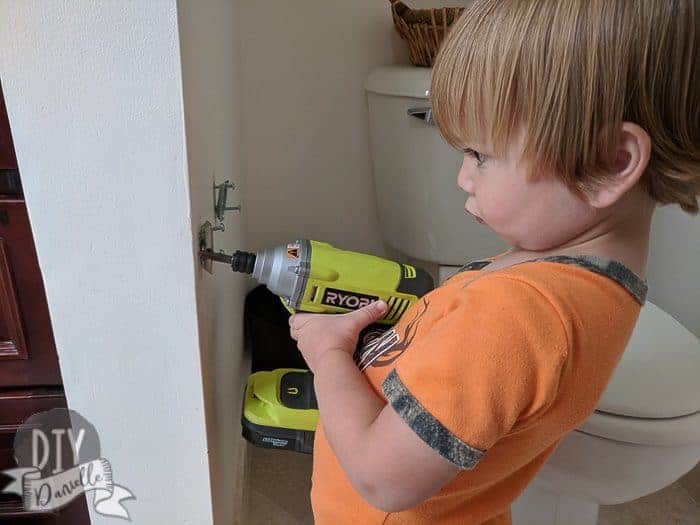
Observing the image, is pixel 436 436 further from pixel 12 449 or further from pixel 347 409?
pixel 12 449

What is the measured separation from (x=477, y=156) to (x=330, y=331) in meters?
0.22

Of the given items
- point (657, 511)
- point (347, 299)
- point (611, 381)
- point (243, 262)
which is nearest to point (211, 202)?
point (243, 262)

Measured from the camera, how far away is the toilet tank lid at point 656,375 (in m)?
0.75

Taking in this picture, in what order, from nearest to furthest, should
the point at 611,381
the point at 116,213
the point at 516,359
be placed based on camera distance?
1. the point at 516,359
2. the point at 116,213
3. the point at 611,381

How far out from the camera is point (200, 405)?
2.03ft

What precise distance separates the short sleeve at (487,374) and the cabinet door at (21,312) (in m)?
0.39

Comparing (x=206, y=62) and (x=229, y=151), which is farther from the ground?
(x=206, y=62)

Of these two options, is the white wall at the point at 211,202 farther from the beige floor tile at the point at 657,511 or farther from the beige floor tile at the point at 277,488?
the beige floor tile at the point at 657,511

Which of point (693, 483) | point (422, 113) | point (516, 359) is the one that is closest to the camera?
point (516, 359)

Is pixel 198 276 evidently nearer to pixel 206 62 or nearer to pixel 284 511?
pixel 206 62

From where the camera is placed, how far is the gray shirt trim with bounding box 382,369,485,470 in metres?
0.38

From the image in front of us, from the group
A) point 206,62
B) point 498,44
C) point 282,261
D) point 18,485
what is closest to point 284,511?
point 18,485

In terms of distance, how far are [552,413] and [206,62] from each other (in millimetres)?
486

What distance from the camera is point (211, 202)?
677 millimetres
